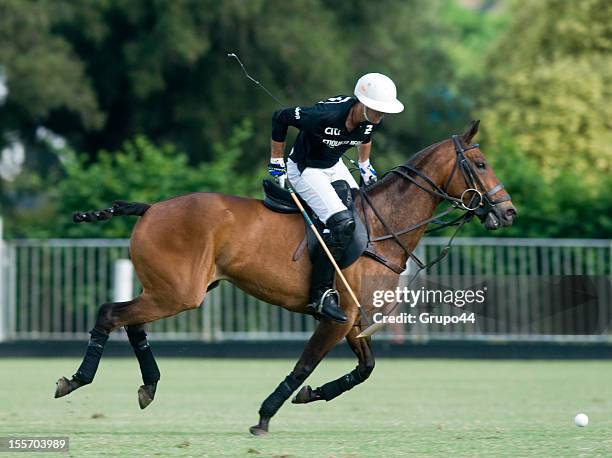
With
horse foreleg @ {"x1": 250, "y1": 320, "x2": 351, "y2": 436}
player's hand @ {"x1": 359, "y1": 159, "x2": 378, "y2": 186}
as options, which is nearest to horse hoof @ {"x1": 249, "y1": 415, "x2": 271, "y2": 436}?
horse foreleg @ {"x1": 250, "y1": 320, "x2": 351, "y2": 436}

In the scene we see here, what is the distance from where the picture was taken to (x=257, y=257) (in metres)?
8.97

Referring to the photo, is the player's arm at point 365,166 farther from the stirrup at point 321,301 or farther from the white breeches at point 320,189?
the stirrup at point 321,301

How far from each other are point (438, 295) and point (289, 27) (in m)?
22.1

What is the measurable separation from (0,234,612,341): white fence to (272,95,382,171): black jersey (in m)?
9.06

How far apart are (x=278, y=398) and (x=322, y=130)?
1.83 meters

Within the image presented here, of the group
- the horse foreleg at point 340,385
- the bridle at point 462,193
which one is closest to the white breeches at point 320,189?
the bridle at point 462,193

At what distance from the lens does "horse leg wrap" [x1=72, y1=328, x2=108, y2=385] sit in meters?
8.66

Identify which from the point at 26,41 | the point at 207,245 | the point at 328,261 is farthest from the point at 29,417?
the point at 26,41

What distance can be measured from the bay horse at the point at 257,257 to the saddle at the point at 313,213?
2.0 inches

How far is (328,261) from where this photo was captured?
8.87 meters

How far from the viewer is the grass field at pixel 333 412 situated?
25.6 feet

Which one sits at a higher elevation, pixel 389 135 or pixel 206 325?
pixel 389 135

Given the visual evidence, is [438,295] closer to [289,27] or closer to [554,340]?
[554,340]

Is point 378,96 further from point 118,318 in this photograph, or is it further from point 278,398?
point 118,318
